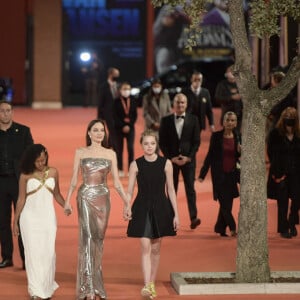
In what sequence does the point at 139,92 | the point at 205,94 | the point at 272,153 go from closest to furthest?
the point at 272,153
the point at 205,94
the point at 139,92

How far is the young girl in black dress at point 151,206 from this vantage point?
1092cm

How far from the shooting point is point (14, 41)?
43.8 metres

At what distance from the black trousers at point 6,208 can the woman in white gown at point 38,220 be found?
162cm

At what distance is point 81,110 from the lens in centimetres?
4175

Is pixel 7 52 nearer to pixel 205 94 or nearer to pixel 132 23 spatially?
pixel 132 23

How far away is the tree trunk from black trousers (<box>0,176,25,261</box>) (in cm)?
276

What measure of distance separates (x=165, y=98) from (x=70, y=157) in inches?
161

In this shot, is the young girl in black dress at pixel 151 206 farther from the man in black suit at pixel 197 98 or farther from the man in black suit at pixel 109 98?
the man in black suit at pixel 109 98

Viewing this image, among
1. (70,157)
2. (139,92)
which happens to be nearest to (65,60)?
(139,92)

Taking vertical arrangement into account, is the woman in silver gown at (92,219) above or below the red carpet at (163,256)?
above

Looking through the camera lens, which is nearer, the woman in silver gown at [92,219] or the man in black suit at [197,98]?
the woman in silver gown at [92,219]

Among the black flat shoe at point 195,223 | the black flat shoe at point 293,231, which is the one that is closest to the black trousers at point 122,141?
the black flat shoe at point 195,223

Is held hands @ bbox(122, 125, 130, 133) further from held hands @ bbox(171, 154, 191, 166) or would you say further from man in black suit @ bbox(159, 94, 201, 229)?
held hands @ bbox(171, 154, 191, 166)

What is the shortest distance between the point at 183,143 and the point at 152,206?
447 centimetres
